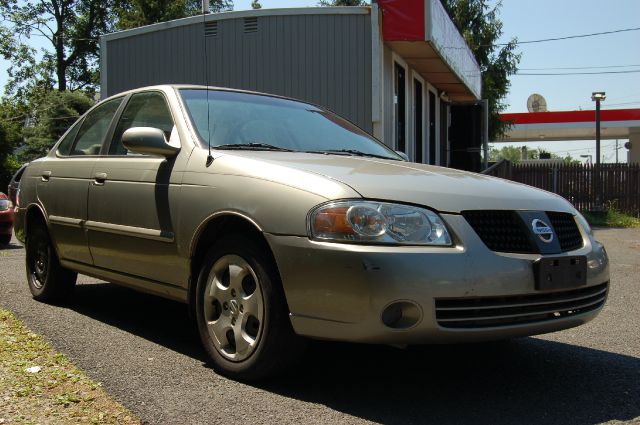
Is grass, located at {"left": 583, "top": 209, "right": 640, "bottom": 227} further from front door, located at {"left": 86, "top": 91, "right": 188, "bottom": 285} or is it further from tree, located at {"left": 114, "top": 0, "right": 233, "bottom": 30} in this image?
tree, located at {"left": 114, "top": 0, "right": 233, "bottom": 30}

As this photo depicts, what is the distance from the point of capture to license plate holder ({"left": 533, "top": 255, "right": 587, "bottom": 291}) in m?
3.10

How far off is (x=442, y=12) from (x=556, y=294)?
10.2 metres

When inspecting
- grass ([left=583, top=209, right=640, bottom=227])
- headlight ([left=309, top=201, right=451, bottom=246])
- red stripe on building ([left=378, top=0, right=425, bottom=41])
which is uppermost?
red stripe on building ([left=378, top=0, right=425, bottom=41])

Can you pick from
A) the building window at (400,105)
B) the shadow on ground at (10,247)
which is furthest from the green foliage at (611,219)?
the shadow on ground at (10,247)

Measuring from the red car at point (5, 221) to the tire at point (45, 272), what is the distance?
520 cm

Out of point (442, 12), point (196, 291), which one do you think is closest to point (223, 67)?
point (442, 12)

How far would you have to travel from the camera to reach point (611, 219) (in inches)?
722

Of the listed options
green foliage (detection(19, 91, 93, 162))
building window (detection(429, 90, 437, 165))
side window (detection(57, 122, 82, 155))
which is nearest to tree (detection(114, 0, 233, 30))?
green foliage (detection(19, 91, 93, 162))

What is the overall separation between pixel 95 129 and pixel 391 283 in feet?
10.3

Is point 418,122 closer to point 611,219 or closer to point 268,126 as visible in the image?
point 611,219

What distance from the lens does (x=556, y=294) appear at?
3254 mm

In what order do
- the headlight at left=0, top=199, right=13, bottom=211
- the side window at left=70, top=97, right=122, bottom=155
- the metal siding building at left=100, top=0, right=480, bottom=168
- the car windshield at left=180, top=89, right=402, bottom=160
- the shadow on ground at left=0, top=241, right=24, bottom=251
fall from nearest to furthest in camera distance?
the car windshield at left=180, top=89, right=402, bottom=160
the side window at left=70, top=97, right=122, bottom=155
the shadow on ground at left=0, top=241, right=24, bottom=251
the headlight at left=0, top=199, right=13, bottom=211
the metal siding building at left=100, top=0, right=480, bottom=168

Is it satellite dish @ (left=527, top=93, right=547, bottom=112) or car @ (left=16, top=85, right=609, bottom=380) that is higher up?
satellite dish @ (left=527, top=93, right=547, bottom=112)

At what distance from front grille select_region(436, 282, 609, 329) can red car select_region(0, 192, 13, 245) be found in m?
8.97
